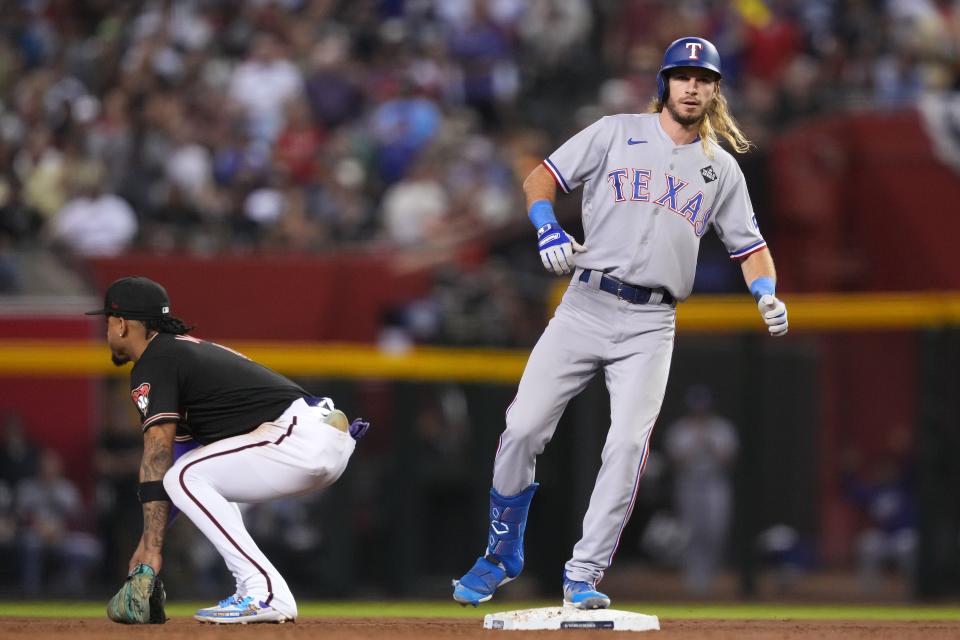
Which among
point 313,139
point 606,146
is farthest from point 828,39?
point 606,146

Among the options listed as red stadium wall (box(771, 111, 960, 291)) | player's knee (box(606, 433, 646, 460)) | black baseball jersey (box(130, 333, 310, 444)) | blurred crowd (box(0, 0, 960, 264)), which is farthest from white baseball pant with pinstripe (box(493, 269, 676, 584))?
red stadium wall (box(771, 111, 960, 291))

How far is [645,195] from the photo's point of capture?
243 inches

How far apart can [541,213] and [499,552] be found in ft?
4.35

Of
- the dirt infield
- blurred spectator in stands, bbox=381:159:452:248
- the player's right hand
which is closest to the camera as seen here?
the dirt infield

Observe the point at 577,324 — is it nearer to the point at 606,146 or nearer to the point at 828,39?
the point at 606,146

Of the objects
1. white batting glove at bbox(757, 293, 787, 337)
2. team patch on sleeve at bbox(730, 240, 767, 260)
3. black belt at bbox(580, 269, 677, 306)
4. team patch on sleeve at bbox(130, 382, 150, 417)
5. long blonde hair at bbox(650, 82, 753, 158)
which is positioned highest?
long blonde hair at bbox(650, 82, 753, 158)

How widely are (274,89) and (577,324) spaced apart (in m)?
8.07

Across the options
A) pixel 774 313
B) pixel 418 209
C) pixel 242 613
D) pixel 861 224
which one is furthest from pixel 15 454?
pixel 861 224

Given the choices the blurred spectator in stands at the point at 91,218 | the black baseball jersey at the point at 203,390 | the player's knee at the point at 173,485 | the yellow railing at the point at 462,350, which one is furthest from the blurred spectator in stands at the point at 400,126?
the player's knee at the point at 173,485

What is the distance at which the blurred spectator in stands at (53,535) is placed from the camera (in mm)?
9938

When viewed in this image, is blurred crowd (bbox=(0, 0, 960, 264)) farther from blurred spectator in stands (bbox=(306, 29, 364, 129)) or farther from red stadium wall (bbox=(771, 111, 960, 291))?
red stadium wall (bbox=(771, 111, 960, 291))

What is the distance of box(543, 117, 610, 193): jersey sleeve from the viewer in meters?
6.26

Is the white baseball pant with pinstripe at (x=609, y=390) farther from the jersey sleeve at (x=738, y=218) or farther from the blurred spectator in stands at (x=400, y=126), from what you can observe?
the blurred spectator in stands at (x=400, y=126)

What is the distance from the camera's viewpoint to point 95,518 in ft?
33.4
